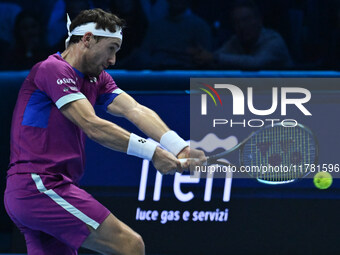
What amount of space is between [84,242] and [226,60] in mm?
3273

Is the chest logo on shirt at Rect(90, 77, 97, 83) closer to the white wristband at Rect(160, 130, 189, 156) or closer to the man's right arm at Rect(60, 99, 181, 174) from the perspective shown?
the man's right arm at Rect(60, 99, 181, 174)

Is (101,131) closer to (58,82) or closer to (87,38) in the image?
(58,82)

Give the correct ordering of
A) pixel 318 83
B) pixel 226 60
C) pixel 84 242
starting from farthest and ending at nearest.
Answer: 1. pixel 226 60
2. pixel 318 83
3. pixel 84 242

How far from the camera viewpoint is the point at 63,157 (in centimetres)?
413

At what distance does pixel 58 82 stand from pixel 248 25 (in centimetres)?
338

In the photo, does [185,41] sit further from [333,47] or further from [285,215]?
[285,215]

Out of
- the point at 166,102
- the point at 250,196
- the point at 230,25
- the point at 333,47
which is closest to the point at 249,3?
the point at 230,25

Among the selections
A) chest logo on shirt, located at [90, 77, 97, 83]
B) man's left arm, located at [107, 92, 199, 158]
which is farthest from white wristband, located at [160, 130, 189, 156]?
chest logo on shirt, located at [90, 77, 97, 83]

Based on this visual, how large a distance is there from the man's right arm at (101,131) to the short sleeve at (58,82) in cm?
4

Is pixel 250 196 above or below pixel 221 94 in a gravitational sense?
below

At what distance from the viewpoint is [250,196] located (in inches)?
258

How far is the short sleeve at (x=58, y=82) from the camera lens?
4027mm

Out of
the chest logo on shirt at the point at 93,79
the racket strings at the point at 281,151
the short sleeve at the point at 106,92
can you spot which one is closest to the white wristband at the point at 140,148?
the chest logo on shirt at the point at 93,79

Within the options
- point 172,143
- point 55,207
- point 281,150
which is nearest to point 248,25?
point 281,150
